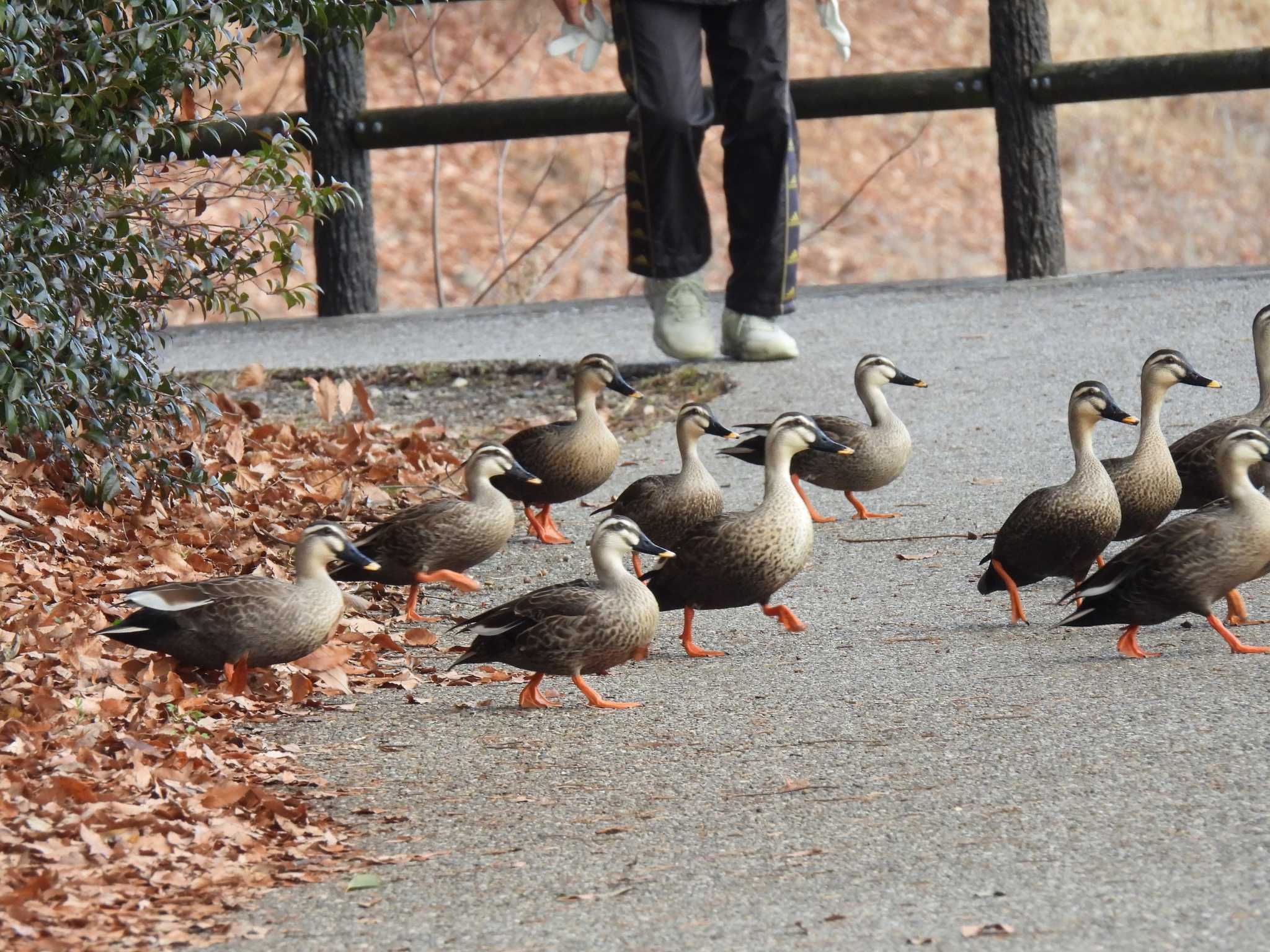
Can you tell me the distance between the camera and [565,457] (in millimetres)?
6770

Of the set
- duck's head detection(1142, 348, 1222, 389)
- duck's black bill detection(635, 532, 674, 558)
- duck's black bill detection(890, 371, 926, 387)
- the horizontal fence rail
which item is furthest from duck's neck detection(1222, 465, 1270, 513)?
the horizontal fence rail

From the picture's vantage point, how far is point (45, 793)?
12.9 feet

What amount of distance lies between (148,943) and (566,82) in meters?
23.9

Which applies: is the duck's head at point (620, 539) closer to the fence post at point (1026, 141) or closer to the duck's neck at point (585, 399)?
the duck's neck at point (585, 399)

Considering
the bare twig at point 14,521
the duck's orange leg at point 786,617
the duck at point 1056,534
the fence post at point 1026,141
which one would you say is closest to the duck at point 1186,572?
the duck at point 1056,534

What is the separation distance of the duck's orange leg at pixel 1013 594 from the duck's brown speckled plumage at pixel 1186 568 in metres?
0.37

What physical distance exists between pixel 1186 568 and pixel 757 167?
14.6ft

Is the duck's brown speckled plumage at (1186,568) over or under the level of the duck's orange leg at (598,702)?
over

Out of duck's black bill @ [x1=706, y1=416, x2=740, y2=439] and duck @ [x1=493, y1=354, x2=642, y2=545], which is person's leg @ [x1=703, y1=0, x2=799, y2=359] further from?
duck's black bill @ [x1=706, y1=416, x2=740, y2=439]

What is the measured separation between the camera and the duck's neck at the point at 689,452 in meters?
6.32

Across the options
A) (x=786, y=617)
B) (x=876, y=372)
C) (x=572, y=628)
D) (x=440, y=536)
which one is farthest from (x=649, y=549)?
(x=876, y=372)

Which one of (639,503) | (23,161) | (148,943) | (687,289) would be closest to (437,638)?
(639,503)

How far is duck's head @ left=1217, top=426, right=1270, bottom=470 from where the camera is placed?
520 centimetres

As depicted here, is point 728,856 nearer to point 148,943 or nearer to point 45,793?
point 148,943
